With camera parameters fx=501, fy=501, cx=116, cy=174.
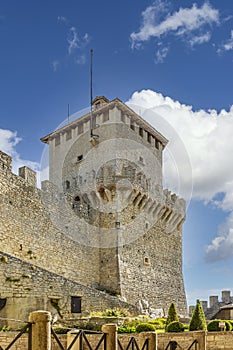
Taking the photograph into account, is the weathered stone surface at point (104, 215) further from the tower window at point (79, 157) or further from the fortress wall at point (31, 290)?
the fortress wall at point (31, 290)

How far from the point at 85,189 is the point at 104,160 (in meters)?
1.78

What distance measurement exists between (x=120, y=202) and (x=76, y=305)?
8.43 meters

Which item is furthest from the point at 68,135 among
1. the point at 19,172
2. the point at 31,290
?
the point at 31,290

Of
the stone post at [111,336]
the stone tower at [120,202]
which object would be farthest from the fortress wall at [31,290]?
the stone tower at [120,202]

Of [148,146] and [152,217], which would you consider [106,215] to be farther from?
[148,146]

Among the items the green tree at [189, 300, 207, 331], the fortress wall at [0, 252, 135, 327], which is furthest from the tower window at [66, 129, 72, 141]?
the green tree at [189, 300, 207, 331]

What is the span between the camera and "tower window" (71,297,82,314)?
17000mm

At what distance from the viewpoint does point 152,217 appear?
27781 millimetres

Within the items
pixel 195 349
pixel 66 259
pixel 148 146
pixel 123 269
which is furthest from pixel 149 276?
pixel 195 349

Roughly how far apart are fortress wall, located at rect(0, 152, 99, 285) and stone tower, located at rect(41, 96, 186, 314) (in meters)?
0.52

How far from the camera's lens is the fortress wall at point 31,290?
48.7ft

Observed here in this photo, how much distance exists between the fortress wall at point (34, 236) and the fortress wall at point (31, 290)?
367cm

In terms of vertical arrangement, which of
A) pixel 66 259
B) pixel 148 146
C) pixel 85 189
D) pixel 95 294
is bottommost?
pixel 95 294

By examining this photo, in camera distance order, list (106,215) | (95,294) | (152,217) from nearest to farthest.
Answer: (95,294) < (106,215) < (152,217)
